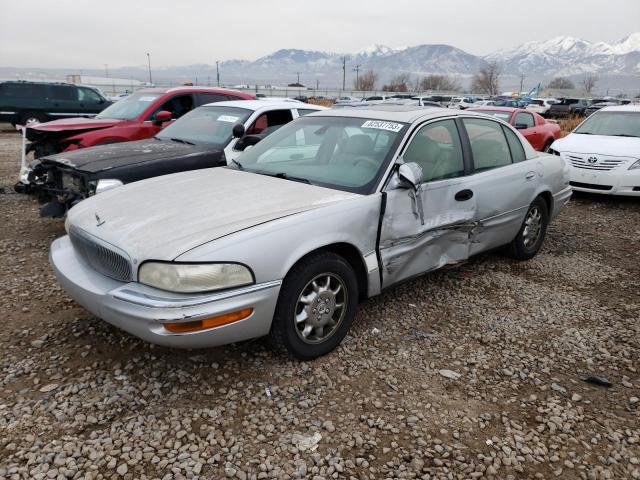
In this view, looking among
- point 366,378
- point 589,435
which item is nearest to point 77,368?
point 366,378

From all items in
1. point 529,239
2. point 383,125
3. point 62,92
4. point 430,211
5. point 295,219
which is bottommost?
point 529,239

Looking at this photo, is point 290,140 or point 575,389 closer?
point 575,389

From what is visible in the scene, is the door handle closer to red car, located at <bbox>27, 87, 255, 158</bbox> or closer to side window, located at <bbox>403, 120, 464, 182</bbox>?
side window, located at <bbox>403, 120, 464, 182</bbox>

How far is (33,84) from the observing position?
16750 mm

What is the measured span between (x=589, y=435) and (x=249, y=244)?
2.08 meters

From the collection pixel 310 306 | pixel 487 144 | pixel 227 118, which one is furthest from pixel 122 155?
pixel 487 144

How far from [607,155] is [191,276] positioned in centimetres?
737

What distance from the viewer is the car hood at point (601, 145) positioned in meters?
7.50

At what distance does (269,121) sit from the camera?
651cm

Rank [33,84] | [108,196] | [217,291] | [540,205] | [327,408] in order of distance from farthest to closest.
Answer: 1. [33,84]
2. [540,205]
3. [108,196]
4. [327,408]
5. [217,291]

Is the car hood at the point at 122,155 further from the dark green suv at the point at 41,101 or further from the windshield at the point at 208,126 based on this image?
the dark green suv at the point at 41,101

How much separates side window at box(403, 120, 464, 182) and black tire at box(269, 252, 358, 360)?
1050 mm

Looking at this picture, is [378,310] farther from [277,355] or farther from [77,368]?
[77,368]

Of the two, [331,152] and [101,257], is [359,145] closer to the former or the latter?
[331,152]
